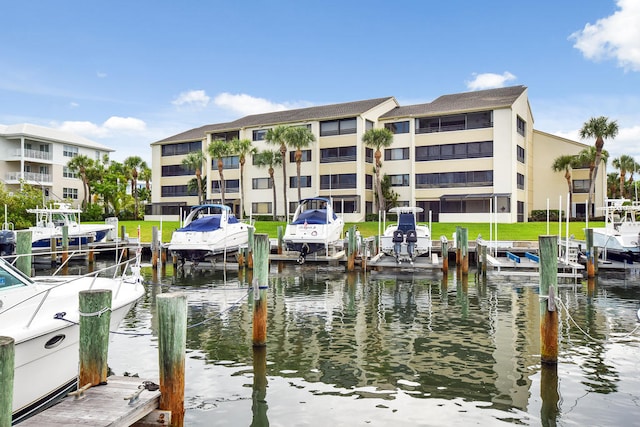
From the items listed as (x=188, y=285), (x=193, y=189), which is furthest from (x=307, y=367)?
(x=193, y=189)

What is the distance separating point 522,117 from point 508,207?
10.4 metres

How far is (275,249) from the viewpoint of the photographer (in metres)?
30.7

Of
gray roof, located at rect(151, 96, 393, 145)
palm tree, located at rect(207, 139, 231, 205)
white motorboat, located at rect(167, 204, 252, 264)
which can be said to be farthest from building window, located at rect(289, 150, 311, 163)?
white motorboat, located at rect(167, 204, 252, 264)

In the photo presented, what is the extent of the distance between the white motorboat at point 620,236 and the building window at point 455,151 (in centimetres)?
2191

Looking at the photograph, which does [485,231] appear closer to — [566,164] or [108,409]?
[566,164]

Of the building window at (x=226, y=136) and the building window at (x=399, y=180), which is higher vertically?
the building window at (x=226, y=136)

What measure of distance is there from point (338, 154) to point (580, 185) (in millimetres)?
26409

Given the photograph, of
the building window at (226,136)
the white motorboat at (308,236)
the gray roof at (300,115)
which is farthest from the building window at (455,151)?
the white motorboat at (308,236)

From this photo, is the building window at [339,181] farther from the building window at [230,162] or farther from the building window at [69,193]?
the building window at [69,193]

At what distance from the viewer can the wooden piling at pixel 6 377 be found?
4176mm

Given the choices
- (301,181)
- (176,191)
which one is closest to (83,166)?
(176,191)

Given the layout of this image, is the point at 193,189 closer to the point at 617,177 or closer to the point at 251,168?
the point at 251,168

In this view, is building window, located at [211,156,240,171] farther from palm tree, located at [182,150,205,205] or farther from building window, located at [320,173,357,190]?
building window, located at [320,173,357,190]

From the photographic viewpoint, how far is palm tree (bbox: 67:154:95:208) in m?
61.5
